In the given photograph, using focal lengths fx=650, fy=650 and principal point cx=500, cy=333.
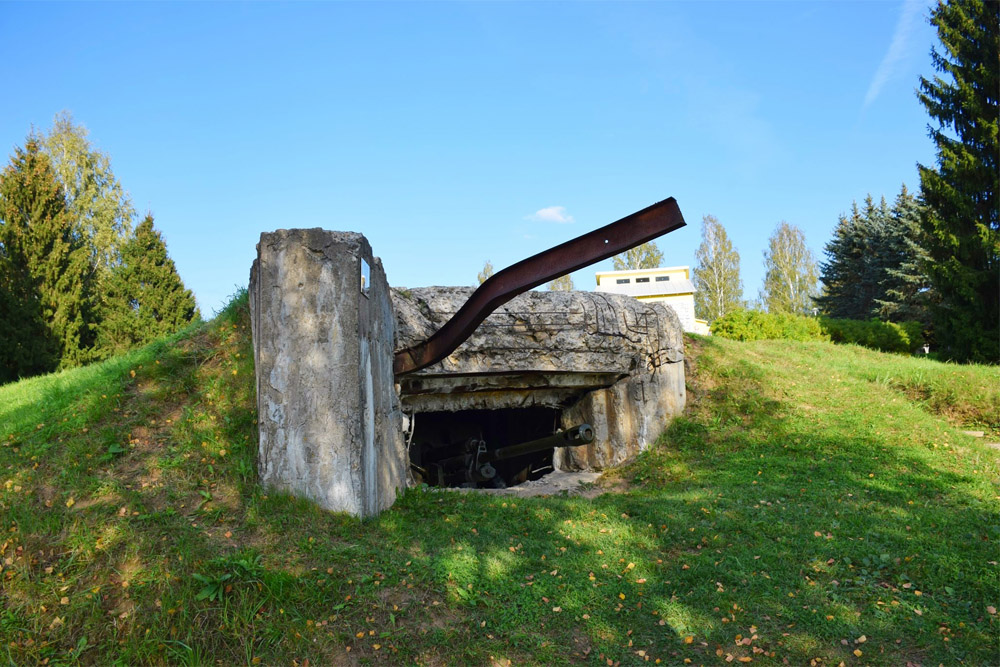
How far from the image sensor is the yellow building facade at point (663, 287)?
2152cm

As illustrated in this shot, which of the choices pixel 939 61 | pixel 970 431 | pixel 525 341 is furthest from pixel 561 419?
pixel 939 61

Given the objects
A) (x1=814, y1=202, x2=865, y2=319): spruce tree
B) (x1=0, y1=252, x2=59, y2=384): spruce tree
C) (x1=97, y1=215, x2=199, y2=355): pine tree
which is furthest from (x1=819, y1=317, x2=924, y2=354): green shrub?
(x1=0, y1=252, x2=59, y2=384): spruce tree

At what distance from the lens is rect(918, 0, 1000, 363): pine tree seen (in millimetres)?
A: 15172

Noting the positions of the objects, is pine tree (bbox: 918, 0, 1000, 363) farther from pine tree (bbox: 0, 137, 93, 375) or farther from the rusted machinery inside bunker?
pine tree (bbox: 0, 137, 93, 375)

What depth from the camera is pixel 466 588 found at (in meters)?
4.61

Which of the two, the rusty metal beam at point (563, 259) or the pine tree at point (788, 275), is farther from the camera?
the pine tree at point (788, 275)

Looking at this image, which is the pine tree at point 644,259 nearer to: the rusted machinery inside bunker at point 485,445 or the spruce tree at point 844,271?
the spruce tree at point 844,271

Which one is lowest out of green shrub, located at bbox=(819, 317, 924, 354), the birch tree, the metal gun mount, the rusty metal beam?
the metal gun mount

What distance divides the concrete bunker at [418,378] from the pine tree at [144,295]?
11.0 m

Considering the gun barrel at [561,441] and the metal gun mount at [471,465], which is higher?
the gun barrel at [561,441]

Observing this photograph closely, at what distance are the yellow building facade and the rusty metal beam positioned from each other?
1578 cm

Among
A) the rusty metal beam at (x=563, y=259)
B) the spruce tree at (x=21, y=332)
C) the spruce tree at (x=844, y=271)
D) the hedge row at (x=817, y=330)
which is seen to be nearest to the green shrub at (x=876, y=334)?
the hedge row at (x=817, y=330)

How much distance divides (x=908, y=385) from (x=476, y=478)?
6959 mm

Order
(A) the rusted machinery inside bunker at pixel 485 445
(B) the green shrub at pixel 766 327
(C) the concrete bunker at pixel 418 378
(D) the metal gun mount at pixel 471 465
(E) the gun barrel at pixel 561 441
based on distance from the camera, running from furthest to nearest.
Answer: (B) the green shrub at pixel 766 327
(D) the metal gun mount at pixel 471 465
(A) the rusted machinery inside bunker at pixel 485 445
(E) the gun barrel at pixel 561 441
(C) the concrete bunker at pixel 418 378
